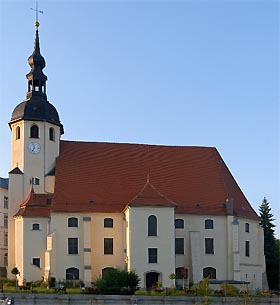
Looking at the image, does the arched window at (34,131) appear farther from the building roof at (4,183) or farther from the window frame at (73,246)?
the window frame at (73,246)

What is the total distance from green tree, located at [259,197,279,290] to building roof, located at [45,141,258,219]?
9.27m

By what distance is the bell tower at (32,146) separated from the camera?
60.4 metres

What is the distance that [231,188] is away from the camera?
63.2 m

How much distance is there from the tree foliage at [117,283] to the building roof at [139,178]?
859 cm

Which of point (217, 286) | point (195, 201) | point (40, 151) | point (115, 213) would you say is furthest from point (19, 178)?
point (217, 286)

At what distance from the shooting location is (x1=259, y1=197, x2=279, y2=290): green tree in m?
68.8

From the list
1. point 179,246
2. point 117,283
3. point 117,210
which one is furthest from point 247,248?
point 117,283

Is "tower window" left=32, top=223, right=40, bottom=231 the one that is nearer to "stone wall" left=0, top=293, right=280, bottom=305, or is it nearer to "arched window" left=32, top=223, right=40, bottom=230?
"arched window" left=32, top=223, right=40, bottom=230

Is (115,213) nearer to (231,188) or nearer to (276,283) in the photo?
(231,188)

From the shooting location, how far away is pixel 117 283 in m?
48.5

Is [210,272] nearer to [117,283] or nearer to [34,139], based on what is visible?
[117,283]

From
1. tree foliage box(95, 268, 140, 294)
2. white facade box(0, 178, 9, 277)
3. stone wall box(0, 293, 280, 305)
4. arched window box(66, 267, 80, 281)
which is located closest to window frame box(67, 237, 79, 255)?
arched window box(66, 267, 80, 281)

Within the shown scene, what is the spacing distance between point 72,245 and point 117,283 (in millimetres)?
10163

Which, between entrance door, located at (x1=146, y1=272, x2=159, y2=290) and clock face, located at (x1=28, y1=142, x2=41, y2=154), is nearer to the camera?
entrance door, located at (x1=146, y1=272, x2=159, y2=290)
